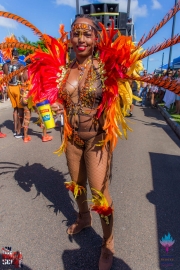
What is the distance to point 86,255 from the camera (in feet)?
6.84

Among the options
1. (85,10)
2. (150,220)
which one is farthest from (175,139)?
(85,10)

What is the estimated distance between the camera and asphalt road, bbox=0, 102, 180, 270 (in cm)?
207

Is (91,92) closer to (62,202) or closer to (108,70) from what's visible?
(108,70)

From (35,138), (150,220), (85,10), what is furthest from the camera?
(85,10)

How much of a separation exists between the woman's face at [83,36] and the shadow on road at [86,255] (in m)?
1.72

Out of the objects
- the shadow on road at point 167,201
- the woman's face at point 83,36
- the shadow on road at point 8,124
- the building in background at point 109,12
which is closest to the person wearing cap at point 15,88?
the shadow on road at point 8,124

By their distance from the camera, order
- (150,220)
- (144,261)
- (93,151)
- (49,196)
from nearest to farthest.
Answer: (93,151) < (144,261) < (150,220) < (49,196)

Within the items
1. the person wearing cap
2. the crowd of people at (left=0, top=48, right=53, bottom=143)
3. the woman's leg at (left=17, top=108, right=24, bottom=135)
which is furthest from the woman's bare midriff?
the woman's leg at (left=17, top=108, right=24, bottom=135)

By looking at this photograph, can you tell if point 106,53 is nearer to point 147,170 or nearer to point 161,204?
point 161,204

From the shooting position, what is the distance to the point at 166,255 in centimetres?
207

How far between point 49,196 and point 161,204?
143cm

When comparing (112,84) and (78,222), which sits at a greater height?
(112,84)

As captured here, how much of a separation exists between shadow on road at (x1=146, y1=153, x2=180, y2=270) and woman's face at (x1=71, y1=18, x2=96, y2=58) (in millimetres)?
1888

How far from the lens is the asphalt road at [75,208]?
6.79ft
